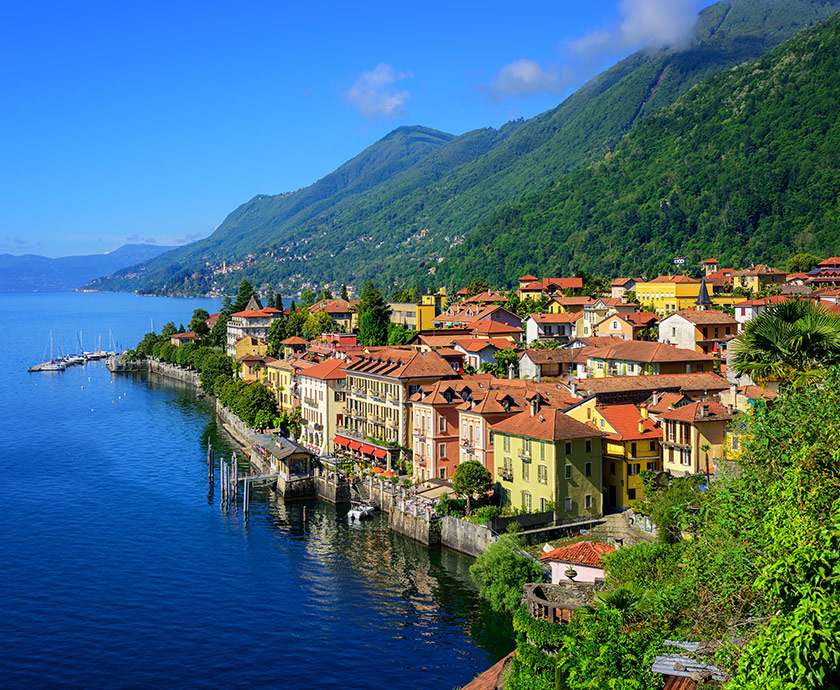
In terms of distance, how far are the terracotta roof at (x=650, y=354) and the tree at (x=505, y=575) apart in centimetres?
3479

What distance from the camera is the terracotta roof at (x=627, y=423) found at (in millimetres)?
58500

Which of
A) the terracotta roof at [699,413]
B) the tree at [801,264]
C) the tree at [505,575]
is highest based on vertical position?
the tree at [801,264]

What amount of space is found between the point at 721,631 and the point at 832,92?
195m

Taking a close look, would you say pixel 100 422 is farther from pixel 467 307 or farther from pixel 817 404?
pixel 817 404

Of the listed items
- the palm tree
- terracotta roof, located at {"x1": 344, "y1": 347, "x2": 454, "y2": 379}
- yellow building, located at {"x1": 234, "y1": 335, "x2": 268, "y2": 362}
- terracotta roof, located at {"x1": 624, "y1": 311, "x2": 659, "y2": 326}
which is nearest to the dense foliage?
the palm tree

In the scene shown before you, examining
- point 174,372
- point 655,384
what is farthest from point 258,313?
point 655,384

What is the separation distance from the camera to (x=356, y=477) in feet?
237

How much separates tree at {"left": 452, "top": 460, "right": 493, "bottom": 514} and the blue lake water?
4.33 metres

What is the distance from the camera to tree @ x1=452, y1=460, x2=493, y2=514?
193ft

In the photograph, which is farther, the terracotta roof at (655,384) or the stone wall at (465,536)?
the terracotta roof at (655,384)

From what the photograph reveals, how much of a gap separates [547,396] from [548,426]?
1078 cm

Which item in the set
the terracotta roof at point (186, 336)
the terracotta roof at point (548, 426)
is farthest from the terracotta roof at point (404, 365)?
the terracotta roof at point (186, 336)

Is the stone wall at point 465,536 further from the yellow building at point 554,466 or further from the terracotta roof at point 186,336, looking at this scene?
the terracotta roof at point 186,336

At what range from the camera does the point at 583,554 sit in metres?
44.1
